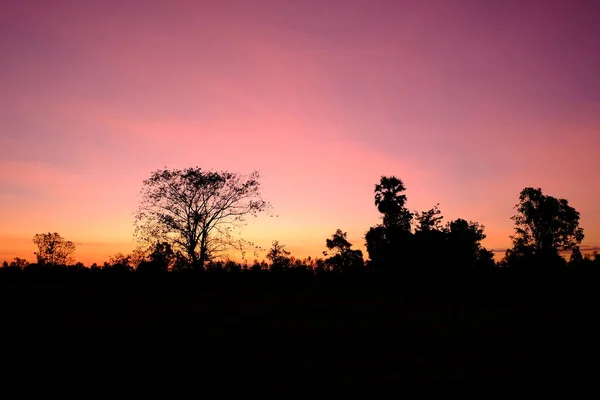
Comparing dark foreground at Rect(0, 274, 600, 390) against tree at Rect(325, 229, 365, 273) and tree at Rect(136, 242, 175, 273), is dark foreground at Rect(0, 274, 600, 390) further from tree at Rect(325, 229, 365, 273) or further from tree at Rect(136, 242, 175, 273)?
tree at Rect(325, 229, 365, 273)

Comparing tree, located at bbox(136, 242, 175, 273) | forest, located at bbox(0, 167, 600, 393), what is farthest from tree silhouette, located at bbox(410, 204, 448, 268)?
tree, located at bbox(136, 242, 175, 273)

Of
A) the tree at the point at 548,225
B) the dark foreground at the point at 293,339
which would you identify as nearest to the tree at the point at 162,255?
the dark foreground at the point at 293,339

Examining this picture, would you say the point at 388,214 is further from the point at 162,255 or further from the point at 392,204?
the point at 162,255

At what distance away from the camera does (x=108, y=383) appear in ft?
23.6

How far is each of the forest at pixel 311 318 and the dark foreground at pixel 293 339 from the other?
0.20ft

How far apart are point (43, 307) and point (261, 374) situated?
513 inches

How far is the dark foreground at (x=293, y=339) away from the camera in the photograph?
7.92 meters

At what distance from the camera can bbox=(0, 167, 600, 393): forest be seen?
846cm

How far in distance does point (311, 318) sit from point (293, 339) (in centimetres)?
411

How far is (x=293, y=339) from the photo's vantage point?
37.1 feet

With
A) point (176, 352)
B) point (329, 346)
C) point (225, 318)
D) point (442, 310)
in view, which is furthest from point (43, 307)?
point (442, 310)

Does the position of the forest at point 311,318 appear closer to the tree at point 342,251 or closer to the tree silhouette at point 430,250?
the tree silhouette at point 430,250

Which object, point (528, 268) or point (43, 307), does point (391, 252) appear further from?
point (43, 307)

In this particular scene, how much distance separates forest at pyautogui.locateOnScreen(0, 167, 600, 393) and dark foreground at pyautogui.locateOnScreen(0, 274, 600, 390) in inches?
2.4
